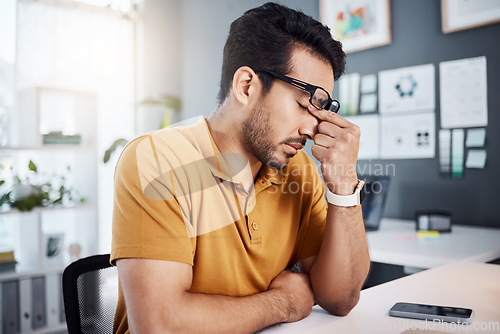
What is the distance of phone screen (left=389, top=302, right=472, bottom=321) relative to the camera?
0.95m

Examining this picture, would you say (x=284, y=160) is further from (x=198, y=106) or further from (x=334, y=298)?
(x=198, y=106)

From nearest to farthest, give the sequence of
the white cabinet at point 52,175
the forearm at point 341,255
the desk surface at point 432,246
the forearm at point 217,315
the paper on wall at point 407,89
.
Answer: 1. the forearm at point 217,315
2. the forearm at point 341,255
3. the desk surface at point 432,246
4. the paper on wall at point 407,89
5. the white cabinet at point 52,175

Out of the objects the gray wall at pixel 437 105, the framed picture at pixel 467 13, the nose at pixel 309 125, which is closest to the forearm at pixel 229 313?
the nose at pixel 309 125

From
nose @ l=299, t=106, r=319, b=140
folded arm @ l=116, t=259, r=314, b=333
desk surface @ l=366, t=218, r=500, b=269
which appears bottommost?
desk surface @ l=366, t=218, r=500, b=269

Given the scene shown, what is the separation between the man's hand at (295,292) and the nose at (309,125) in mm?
379

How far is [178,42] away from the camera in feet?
13.9

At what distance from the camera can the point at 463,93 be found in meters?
2.34

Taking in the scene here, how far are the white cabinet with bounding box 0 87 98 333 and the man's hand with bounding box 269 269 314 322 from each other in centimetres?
217

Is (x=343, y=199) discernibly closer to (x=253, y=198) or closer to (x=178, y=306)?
(x=253, y=198)

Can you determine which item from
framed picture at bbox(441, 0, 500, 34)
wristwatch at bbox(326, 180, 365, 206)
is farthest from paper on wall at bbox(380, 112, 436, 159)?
wristwatch at bbox(326, 180, 365, 206)

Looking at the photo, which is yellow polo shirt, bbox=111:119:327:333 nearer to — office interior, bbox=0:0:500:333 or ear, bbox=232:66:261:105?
ear, bbox=232:66:261:105

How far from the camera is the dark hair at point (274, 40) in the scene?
119 cm

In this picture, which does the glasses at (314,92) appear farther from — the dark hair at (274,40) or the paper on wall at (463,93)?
the paper on wall at (463,93)

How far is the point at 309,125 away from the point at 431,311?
547 mm
